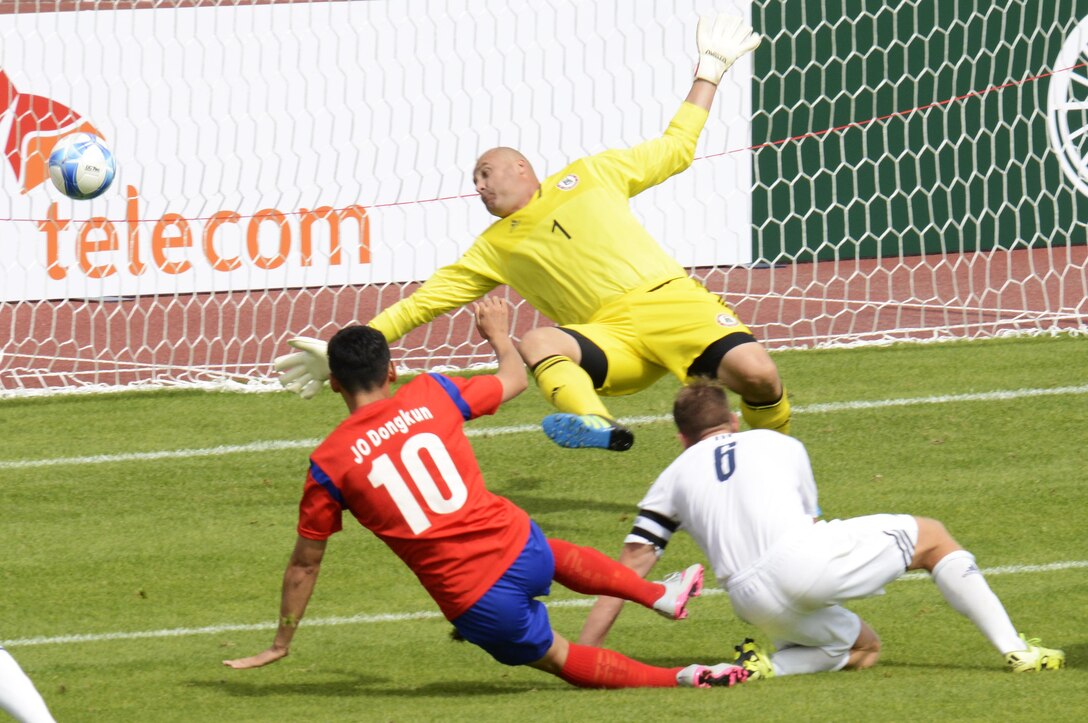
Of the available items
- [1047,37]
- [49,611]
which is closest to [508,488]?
[49,611]

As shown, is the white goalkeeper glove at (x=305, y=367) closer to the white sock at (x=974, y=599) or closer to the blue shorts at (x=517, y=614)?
the blue shorts at (x=517, y=614)

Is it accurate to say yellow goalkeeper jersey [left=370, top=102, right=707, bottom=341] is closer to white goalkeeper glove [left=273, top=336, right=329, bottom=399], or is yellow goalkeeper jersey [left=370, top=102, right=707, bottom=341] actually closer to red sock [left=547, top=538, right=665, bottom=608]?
white goalkeeper glove [left=273, top=336, right=329, bottom=399]

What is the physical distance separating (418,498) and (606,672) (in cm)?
83

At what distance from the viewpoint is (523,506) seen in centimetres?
768

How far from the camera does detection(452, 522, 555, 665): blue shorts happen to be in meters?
4.99

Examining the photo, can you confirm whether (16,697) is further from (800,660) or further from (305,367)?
(305,367)

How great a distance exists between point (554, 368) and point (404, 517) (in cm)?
165

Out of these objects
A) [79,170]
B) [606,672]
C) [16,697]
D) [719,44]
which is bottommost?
[606,672]

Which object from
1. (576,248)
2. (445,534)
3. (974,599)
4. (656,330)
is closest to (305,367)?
(576,248)

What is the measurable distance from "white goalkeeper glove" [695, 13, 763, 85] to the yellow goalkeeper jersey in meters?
0.19

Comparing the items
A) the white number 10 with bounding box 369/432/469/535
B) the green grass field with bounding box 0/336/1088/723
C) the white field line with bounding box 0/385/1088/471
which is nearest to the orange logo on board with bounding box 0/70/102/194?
the green grass field with bounding box 0/336/1088/723

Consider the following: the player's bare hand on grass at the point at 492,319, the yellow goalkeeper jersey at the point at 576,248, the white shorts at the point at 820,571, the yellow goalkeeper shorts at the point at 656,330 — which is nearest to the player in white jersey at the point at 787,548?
the white shorts at the point at 820,571

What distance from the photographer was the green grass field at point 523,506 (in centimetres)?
507

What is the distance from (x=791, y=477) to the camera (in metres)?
5.00
